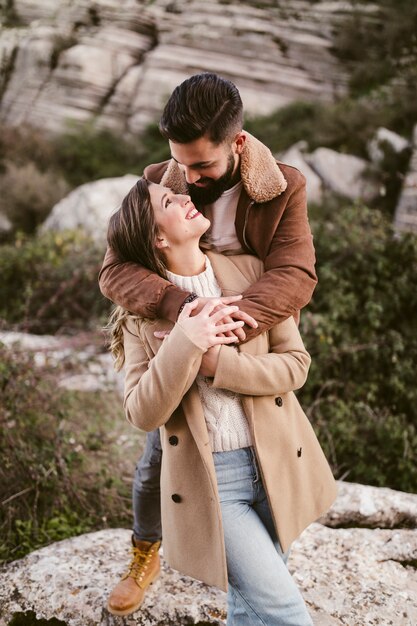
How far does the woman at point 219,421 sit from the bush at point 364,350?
1.97 metres

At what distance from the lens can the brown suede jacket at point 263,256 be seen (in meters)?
1.87

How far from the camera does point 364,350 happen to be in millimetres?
4645

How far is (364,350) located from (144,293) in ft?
10.5

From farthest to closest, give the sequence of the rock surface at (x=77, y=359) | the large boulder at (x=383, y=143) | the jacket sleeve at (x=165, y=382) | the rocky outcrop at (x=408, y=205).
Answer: the large boulder at (x=383, y=143) < the rocky outcrop at (x=408, y=205) < the rock surface at (x=77, y=359) < the jacket sleeve at (x=165, y=382)

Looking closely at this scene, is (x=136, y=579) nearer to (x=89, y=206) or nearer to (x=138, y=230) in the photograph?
(x=138, y=230)

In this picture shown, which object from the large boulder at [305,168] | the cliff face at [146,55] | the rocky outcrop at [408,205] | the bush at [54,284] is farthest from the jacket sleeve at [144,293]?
the cliff face at [146,55]

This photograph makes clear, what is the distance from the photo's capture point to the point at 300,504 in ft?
6.47

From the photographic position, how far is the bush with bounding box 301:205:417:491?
154 inches

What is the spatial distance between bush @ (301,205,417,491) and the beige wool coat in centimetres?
194

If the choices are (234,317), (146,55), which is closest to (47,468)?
(234,317)

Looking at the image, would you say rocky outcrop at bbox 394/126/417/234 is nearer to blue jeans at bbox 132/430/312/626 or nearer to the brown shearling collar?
the brown shearling collar

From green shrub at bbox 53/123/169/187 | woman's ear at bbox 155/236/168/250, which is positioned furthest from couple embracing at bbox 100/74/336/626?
green shrub at bbox 53/123/169/187

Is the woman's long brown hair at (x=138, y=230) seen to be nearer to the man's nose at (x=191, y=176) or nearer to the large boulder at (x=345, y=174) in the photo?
the man's nose at (x=191, y=176)

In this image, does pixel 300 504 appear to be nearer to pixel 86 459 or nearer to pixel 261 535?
pixel 261 535
